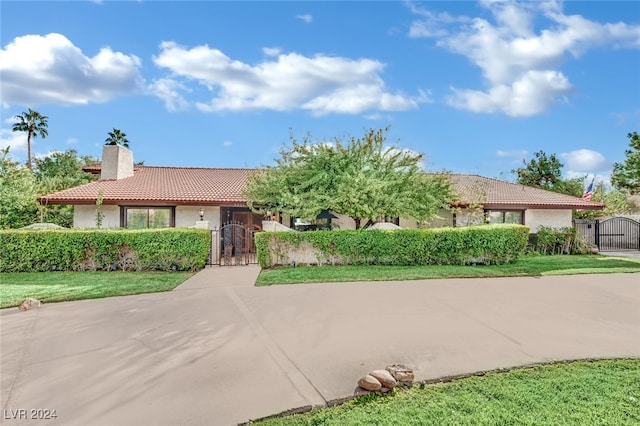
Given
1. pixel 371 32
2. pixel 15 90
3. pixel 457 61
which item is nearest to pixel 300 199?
pixel 371 32

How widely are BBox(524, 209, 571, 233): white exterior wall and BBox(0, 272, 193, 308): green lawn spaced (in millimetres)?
17084

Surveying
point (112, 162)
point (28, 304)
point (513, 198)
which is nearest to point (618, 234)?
point (513, 198)

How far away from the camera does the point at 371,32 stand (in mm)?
12945

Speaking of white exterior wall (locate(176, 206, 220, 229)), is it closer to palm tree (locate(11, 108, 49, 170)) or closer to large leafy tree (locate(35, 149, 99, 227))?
large leafy tree (locate(35, 149, 99, 227))

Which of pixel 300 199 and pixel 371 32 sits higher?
pixel 371 32

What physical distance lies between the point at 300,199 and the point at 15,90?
1331 centimetres

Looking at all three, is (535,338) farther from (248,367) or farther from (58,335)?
(58,335)

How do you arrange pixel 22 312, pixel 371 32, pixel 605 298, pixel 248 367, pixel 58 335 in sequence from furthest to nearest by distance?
1. pixel 371 32
2. pixel 605 298
3. pixel 22 312
4. pixel 58 335
5. pixel 248 367

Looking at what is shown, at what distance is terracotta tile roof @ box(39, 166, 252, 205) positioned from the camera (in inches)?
624

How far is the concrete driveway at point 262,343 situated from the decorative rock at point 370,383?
17cm

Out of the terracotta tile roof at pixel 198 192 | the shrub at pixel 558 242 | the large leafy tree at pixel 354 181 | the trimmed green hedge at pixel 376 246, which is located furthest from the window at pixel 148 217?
the shrub at pixel 558 242

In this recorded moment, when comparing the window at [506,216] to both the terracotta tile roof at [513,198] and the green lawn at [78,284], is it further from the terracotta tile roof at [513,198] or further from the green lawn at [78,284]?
the green lawn at [78,284]

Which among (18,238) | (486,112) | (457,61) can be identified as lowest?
(18,238)

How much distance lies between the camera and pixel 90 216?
53.3ft
